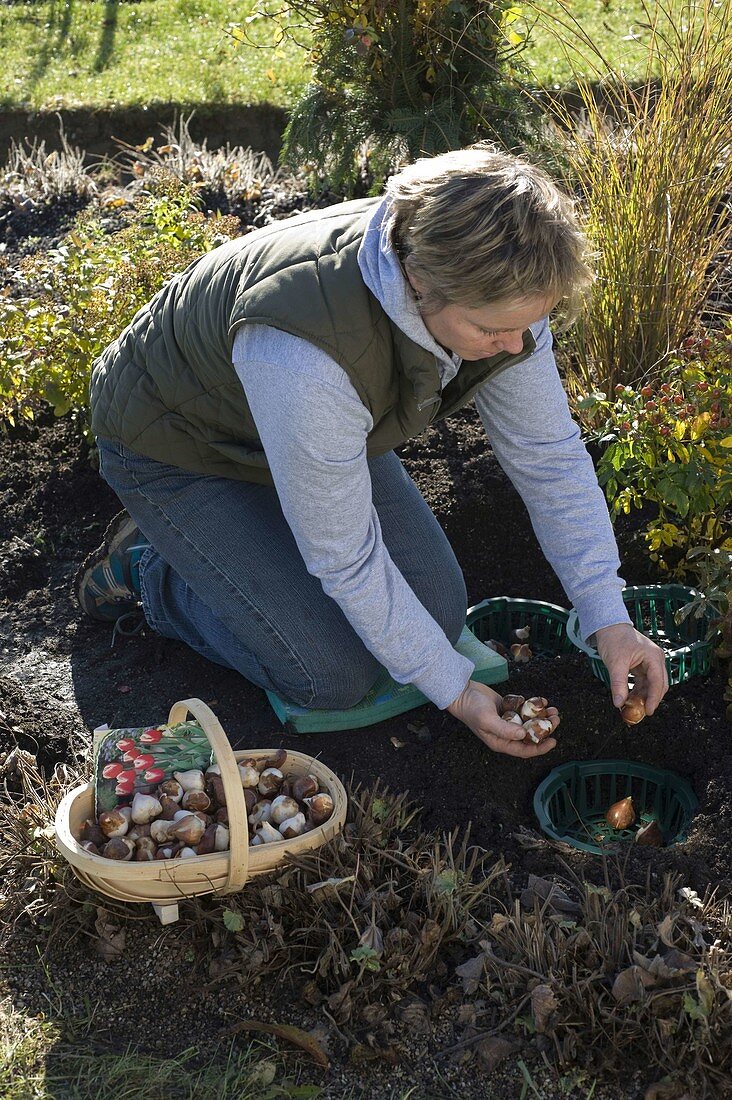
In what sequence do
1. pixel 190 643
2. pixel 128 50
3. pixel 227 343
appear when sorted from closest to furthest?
pixel 227 343 → pixel 190 643 → pixel 128 50

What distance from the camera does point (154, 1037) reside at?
1966 millimetres

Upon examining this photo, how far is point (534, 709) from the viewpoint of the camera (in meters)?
2.27

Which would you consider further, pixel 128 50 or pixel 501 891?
pixel 128 50

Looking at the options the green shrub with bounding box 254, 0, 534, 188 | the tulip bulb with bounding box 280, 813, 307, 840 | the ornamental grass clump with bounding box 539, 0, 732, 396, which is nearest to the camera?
the tulip bulb with bounding box 280, 813, 307, 840

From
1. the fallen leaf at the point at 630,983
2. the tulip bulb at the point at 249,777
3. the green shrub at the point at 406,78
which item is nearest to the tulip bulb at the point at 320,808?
the tulip bulb at the point at 249,777

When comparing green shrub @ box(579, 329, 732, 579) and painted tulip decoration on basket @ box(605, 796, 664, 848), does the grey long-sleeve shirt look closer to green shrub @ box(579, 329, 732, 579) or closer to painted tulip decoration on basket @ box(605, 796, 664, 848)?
green shrub @ box(579, 329, 732, 579)

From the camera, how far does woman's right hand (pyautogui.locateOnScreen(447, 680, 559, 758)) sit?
2213 millimetres

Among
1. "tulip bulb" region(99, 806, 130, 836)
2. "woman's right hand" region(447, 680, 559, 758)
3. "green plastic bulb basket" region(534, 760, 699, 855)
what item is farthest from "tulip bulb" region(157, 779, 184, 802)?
"green plastic bulb basket" region(534, 760, 699, 855)

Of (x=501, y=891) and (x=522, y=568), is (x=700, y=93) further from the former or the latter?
(x=501, y=891)

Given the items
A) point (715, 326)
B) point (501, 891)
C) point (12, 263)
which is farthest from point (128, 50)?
point (501, 891)

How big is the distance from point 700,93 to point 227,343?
1.84 metres

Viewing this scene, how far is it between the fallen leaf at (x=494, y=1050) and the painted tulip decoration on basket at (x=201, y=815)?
510 mm

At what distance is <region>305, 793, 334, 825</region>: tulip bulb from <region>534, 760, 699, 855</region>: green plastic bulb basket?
553 millimetres

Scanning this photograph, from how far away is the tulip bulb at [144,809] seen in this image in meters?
2.11
